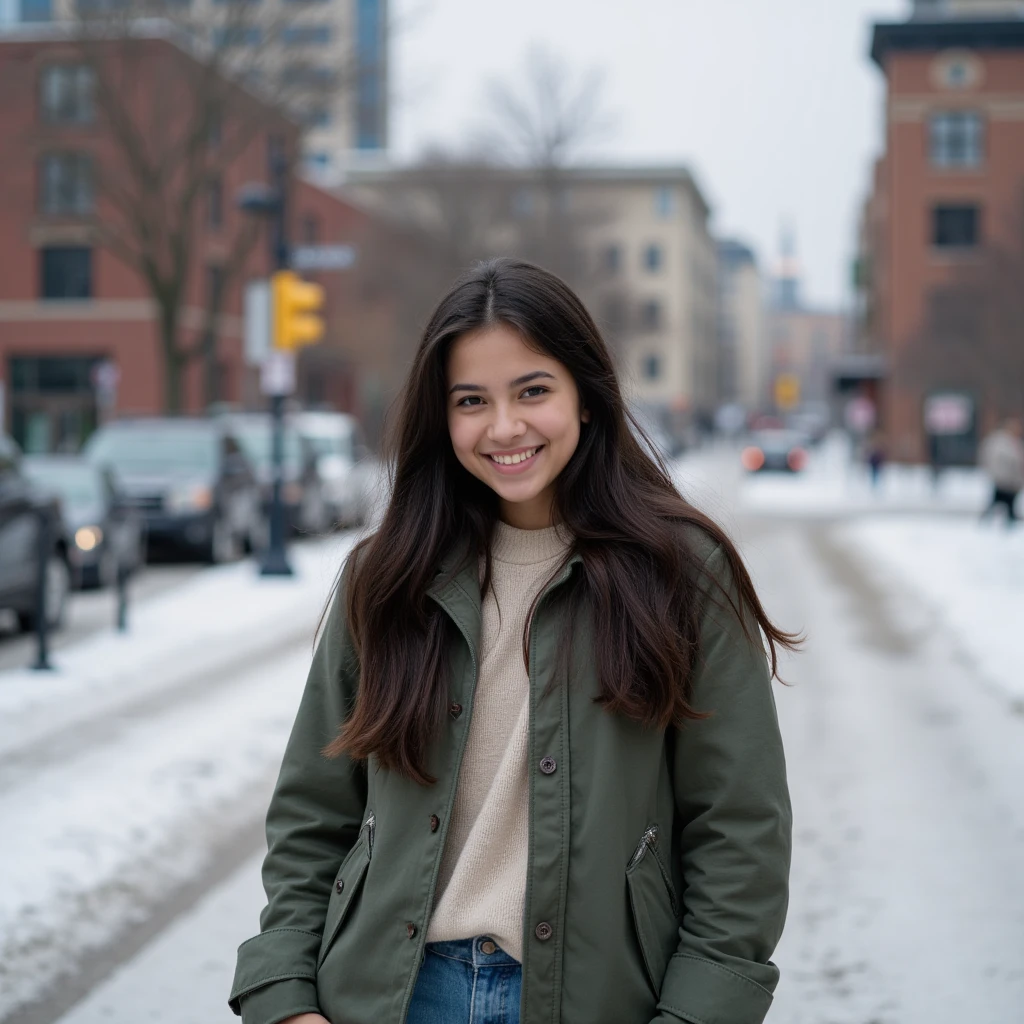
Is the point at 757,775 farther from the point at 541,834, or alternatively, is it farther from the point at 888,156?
the point at 888,156

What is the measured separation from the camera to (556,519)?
7.95ft

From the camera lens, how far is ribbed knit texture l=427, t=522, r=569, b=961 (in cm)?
216

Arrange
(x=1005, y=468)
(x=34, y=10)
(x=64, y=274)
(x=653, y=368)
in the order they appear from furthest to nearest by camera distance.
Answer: (x=653, y=368)
(x=34, y=10)
(x=64, y=274)
(x=1005, y=468)

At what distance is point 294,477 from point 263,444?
181cm

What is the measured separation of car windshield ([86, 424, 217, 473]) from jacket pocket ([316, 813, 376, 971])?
17.0 m

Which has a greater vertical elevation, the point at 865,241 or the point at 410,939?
the point at 865,241

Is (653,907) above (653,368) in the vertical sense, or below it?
below

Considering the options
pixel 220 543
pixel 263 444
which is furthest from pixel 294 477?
pixel 220 543

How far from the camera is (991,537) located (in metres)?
22.3

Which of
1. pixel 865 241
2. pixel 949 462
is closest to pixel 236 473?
pixel 949 462

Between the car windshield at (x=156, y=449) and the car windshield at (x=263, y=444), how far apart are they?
241 cm

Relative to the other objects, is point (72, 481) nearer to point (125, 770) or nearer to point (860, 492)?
point (125, 770)

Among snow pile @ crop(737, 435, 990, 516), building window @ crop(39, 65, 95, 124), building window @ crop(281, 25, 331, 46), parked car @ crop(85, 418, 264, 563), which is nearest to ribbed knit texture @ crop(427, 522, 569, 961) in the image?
parked car @ crop(85, 418, 264, 563)

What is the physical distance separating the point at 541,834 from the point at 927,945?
3.13 metres
